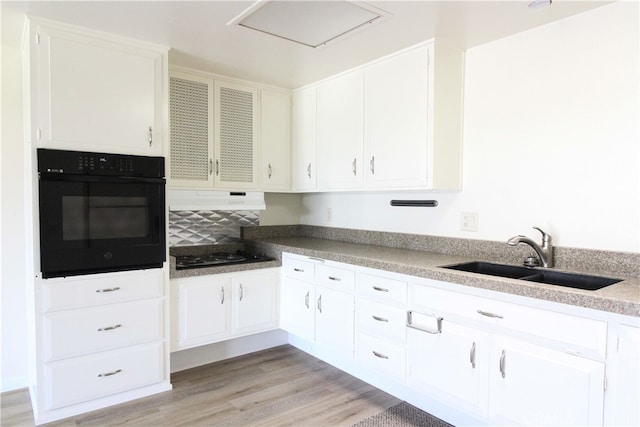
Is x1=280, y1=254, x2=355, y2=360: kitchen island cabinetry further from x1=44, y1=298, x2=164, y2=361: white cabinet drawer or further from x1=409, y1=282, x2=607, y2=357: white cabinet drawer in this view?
x1=44, y1=298, x2=164, y2=361: white cabinet drawer

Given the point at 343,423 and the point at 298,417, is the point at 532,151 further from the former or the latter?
the point at 298,417

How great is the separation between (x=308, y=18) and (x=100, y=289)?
194cm

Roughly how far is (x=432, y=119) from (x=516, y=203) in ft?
2.30

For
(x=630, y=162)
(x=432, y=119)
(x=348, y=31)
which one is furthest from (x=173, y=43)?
(x=630, y=162)

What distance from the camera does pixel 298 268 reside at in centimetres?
312

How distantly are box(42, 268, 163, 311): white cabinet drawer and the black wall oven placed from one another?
0.14 feet

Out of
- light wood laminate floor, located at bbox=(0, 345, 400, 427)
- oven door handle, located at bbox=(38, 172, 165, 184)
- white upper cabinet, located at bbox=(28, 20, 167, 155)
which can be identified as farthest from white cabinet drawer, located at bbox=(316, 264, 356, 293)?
white upper cabinet, located at bbox=(28, 20, 167, 155)

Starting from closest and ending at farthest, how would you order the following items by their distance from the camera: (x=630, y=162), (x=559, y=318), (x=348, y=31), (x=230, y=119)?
1. (x=559, y=318)
2. (x=630, y=162)
3. (x=348, y=31)
4. (x=230, y=119)

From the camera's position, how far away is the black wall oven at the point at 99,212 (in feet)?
7.39

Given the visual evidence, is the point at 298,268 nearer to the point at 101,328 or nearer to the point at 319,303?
Result: the point at 319,303

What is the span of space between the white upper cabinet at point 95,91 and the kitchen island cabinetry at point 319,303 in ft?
4.30

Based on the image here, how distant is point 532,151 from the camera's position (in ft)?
7.66

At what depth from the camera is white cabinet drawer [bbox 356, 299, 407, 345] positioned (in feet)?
7.67

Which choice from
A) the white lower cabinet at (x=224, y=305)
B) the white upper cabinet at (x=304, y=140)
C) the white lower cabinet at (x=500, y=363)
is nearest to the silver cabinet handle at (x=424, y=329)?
the white lower cabinet at (x=500, y=363)
